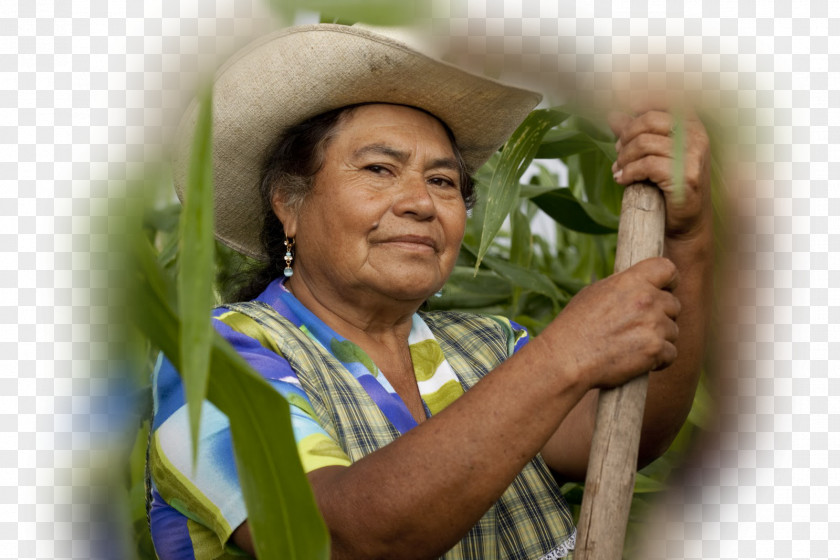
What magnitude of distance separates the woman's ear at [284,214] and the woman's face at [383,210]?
0.07ft

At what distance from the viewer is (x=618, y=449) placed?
2.46 feet

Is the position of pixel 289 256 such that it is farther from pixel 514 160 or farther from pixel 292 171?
pixel 514 160

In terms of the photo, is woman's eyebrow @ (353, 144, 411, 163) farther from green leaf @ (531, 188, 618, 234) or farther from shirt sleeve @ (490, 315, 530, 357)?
green leaf @ (531, 188, 618, 234)

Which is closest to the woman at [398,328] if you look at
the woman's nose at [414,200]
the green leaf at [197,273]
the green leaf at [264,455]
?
the woman's nose at [414,200]

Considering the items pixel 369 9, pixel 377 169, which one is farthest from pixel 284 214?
pixel 369 9

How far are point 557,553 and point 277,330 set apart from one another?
39 cm

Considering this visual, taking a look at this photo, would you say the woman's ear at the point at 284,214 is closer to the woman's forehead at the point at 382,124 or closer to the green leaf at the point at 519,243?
the woman's forehead at the point at 382,124

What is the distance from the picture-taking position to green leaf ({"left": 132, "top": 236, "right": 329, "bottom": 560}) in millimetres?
433

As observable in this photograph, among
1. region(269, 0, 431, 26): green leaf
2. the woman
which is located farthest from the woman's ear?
region(269, 0, 431, 26): green leaf

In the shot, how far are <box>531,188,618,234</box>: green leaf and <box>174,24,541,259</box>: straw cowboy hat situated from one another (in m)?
0.25

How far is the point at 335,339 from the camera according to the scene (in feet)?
3.29

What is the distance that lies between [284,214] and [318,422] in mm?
341

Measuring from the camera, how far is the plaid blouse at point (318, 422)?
2.60 ft

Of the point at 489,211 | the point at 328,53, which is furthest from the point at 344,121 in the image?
the point at 489,211
